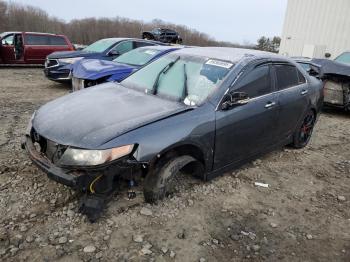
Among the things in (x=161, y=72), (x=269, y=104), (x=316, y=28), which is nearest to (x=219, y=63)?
(x=161, y=72)

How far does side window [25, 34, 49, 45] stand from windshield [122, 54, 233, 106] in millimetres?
10138

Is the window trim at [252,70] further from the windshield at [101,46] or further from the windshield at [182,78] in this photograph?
the windshield at [101,46]

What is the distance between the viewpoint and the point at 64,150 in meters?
2.91

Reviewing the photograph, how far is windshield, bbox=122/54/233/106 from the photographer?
361cm

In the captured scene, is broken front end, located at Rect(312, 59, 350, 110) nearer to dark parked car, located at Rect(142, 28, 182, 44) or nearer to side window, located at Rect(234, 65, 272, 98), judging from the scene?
side window, located at Rect(234, 65, 272, 98)

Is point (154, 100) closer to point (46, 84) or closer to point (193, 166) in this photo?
point (193, 166)

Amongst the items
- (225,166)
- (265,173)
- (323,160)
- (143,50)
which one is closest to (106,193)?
(225,166)

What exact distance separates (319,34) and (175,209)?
19342 mm

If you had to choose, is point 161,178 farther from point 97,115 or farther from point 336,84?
point 336,84

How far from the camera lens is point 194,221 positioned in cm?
320

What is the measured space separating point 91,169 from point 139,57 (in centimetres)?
547

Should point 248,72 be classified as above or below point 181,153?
above

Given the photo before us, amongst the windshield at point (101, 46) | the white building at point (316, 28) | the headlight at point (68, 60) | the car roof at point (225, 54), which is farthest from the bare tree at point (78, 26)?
the car roof at point (225, 54)

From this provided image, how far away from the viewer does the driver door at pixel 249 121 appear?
11.8 feet
